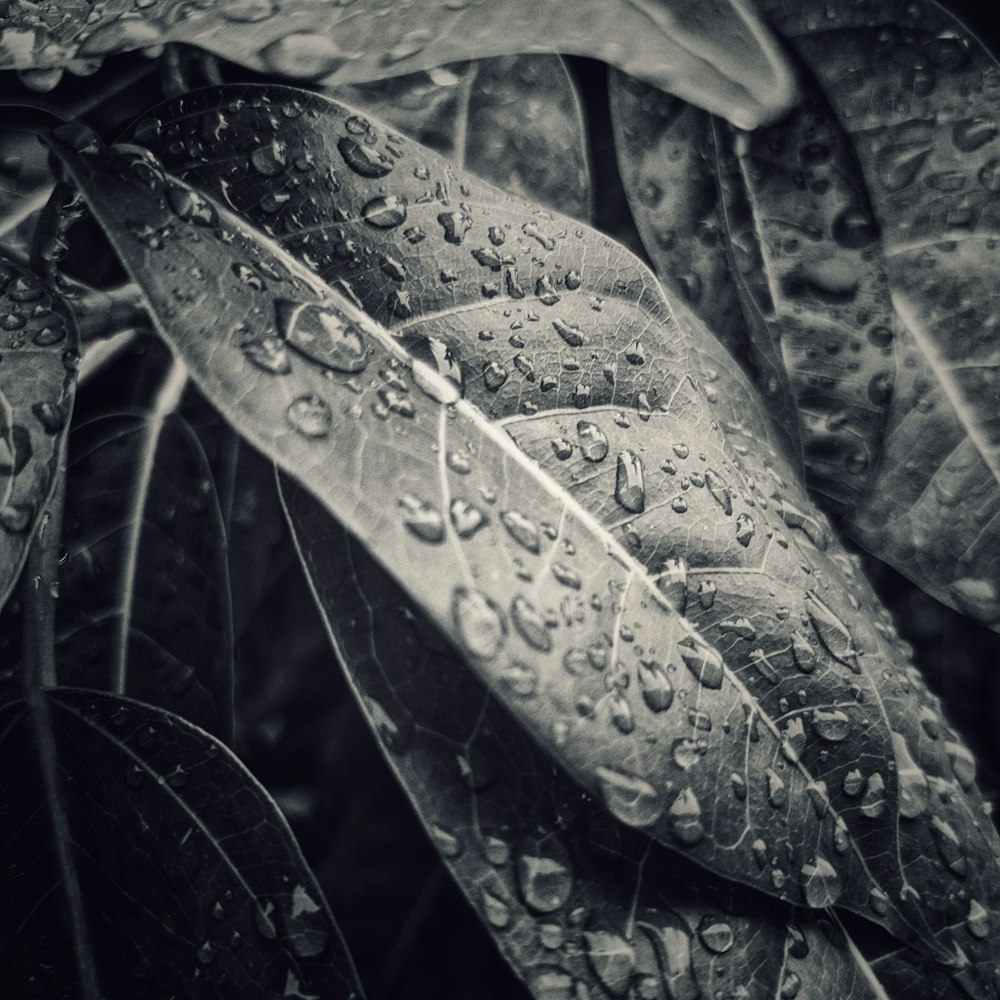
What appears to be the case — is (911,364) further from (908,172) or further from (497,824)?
(497,824)

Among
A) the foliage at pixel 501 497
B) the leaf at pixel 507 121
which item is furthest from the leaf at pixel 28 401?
the leaf at pixel 507 121

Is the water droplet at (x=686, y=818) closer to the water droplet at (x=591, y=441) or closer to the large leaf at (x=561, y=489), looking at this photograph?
the large leaf at (x=561, y=489)

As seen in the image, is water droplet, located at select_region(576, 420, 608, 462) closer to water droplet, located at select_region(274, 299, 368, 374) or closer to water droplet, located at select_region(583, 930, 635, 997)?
water droplet, located at select_region(274, 299, 368, 374)

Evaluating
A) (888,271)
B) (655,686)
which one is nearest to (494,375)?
(655,686)

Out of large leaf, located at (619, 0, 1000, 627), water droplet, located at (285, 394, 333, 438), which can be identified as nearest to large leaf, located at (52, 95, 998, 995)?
water droplet, located at (285, 394, 333, 438)

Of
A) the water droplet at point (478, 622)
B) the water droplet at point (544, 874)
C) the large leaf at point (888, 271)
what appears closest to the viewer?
the water droplet at point (478, 622)

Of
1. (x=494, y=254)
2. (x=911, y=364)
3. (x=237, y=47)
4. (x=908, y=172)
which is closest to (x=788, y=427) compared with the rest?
(x=911, y=364)

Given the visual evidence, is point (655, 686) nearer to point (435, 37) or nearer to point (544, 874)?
point (544, 874)

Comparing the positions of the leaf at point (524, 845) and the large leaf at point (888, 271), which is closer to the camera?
the leaf at point (524, 845)
